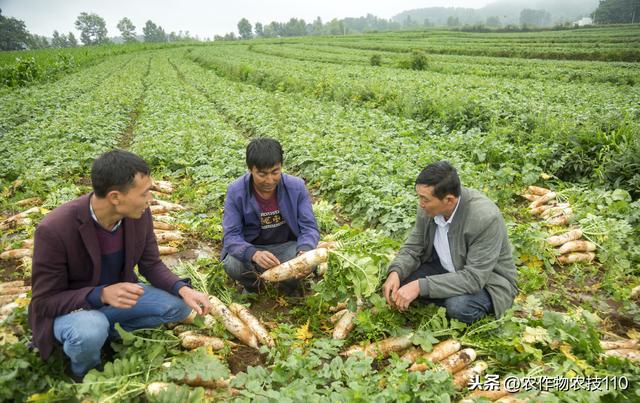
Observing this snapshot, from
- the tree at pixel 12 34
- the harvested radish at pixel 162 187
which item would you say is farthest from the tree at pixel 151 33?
the harvested radish at pixel 162 187

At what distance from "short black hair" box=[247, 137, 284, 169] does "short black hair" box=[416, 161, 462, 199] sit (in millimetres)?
1197

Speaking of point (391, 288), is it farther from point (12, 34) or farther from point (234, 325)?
point (12, 34)

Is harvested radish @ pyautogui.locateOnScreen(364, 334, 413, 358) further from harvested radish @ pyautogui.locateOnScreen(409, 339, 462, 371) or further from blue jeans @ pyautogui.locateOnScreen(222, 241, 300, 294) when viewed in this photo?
blue jeans @ pyautogui.locateOnScreen(222, 241, 300, 294)

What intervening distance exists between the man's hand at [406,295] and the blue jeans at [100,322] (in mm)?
1618

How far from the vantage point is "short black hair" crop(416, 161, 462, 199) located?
2.88 metres

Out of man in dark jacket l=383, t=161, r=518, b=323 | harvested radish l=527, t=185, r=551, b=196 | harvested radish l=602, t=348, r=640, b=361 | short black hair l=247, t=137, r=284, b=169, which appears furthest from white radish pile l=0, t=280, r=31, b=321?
harvested radish l=527, t=185, r=551, b=196

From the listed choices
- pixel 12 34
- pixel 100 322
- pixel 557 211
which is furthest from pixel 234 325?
pixel 12 34

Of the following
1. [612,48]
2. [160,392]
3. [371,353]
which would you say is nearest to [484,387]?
[371,353]

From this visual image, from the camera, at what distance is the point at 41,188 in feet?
19.6

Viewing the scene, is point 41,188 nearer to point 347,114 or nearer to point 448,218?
point 448,218

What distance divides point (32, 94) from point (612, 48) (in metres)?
35.6

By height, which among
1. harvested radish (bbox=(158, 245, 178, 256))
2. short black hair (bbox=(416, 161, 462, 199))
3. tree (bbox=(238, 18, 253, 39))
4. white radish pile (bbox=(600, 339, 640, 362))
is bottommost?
white radish pile (bbox=(600, 339, 640, 362))

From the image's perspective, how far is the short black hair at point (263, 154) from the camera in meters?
3.24

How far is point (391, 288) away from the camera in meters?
3.10
